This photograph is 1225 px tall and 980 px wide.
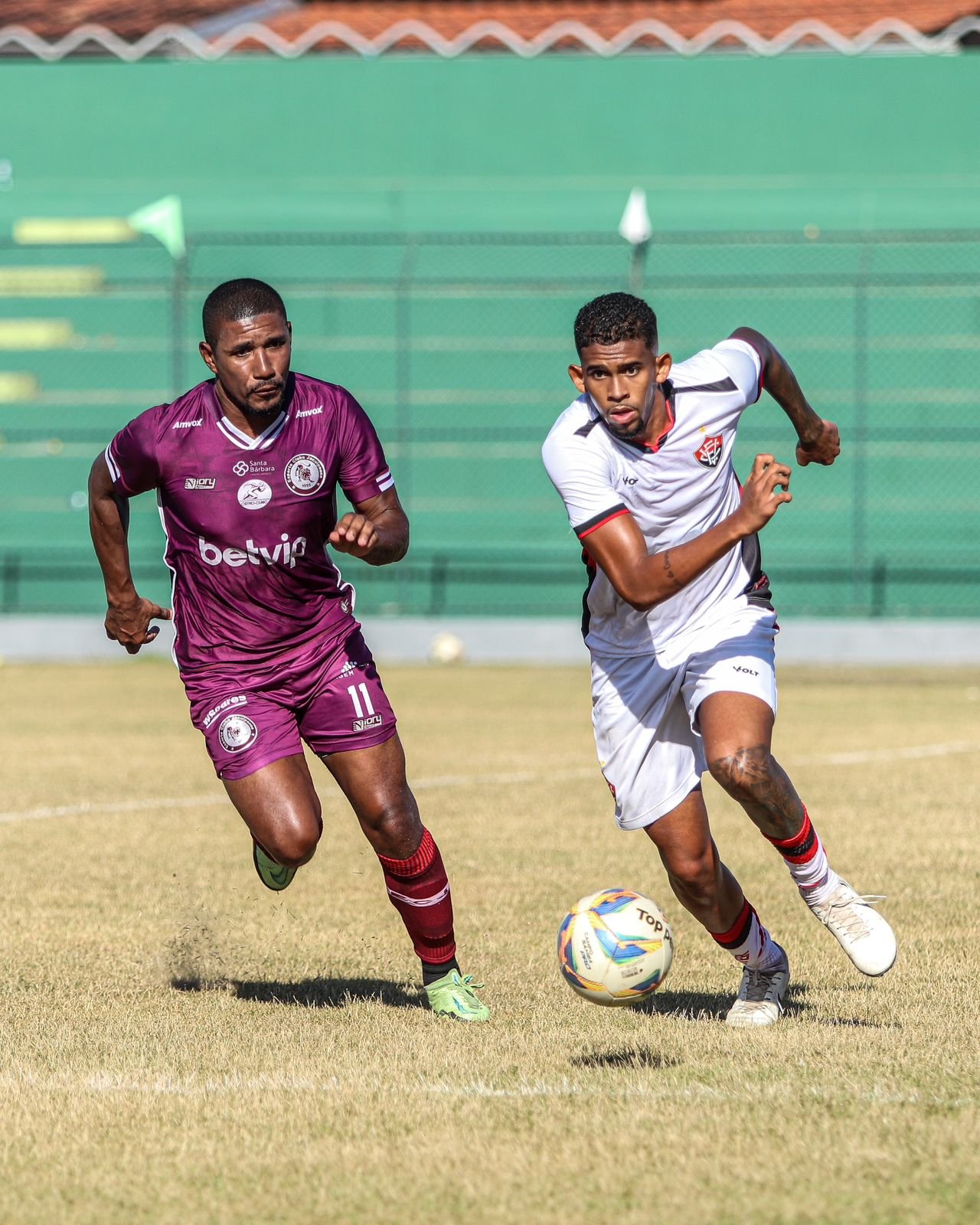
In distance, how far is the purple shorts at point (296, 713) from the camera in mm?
6410

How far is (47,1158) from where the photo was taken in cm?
453

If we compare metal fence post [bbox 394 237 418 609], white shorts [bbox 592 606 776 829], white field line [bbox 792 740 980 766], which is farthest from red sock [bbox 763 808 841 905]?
metal fence post [bbox 394 237 418 609]

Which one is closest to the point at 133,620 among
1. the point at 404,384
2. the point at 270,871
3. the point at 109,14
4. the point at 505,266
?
the point at 270,871

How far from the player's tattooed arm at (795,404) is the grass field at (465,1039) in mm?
1820

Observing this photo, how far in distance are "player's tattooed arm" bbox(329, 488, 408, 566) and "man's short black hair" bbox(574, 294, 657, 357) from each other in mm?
819

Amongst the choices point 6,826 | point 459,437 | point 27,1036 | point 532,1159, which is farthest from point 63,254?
point 532,1159

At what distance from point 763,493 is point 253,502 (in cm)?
173

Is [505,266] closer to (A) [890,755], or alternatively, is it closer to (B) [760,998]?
(A) [890,755]

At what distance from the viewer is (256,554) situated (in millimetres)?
6418

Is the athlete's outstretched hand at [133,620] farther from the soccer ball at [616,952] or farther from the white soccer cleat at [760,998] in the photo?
the white soccer cleat at [760,998]

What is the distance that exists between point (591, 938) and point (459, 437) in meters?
20.1

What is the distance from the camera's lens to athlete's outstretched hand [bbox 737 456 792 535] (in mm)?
5566

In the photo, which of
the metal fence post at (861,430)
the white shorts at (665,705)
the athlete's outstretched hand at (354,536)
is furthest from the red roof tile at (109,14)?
the white shorts at (665,705)

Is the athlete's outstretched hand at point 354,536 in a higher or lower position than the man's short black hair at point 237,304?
lower
